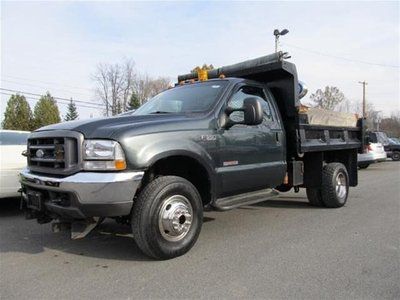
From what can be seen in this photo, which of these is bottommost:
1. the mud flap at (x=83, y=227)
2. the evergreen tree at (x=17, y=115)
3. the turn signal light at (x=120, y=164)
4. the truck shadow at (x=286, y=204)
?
the truck shadow at (x=286, y=204)

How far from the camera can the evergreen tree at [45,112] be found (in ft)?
171

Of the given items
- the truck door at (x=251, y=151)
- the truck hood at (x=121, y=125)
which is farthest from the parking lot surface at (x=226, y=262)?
the truck hood at (x=121, y=125)

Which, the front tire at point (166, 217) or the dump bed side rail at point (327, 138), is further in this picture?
the dump bed side rail at point (327, 138)

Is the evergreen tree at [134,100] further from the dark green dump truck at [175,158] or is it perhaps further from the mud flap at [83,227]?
the mud flap at [83,227]

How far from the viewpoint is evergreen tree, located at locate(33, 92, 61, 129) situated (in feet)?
171

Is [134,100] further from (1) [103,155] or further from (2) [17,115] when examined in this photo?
(1) [103,155]

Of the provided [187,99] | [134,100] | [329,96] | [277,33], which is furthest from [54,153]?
[329,96]

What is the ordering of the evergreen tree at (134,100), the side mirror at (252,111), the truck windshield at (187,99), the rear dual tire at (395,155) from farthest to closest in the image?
the evergreen tree at (134,100) < the rear dual tire at (395,155) < the truck windshield at (187,99) < the side mirror at (252,111)

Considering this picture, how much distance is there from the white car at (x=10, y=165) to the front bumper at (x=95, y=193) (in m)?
3.02

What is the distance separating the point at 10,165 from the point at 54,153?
3.00 meters

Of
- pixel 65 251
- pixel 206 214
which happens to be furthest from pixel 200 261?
pixel 206 214

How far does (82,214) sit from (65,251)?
41.6 inches

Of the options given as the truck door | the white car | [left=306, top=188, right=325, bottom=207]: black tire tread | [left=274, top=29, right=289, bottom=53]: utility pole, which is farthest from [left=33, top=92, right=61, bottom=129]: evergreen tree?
the truck door

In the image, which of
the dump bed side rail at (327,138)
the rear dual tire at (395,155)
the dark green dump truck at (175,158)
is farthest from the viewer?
the rear dual tire at (395,155)
